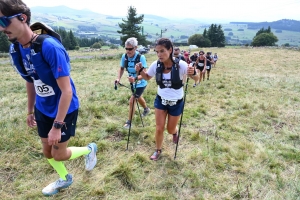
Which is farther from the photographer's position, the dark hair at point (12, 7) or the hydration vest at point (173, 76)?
the hydration vest at point (173, 76)

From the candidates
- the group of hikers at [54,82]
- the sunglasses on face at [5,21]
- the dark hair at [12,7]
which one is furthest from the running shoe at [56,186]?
the dark hair at [12,7]

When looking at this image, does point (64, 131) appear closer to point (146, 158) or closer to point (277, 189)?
point (146, 158)

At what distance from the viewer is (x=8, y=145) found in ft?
15.7

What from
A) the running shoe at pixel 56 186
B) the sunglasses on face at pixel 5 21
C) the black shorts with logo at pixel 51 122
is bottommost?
the running shoe at pixel 56 186

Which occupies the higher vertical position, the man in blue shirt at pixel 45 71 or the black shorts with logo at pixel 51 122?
the man in blue shirt at pixel 45 71

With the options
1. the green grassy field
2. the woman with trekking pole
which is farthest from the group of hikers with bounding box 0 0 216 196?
the green grassy field

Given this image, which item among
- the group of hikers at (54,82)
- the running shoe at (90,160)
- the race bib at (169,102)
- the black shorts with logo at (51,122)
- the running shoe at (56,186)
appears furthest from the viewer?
the race bib at (169,102)

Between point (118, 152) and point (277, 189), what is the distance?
11.3 feet

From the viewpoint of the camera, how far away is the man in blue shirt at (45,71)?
7.04 ft

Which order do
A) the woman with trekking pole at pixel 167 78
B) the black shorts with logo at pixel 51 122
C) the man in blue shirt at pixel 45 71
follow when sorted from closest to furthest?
1. the man in blue shirt at pixel 45 71
2. the black shorts with logo at pixel 51 122
3. the woman with trekking pole at pixel 167 78

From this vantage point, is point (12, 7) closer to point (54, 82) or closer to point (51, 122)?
point (54, 82)

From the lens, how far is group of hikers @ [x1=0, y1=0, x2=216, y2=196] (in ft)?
7.39

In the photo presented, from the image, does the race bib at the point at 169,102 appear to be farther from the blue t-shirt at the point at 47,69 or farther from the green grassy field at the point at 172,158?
the blue t-shirt at the point at 47,69

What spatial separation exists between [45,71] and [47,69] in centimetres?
4
